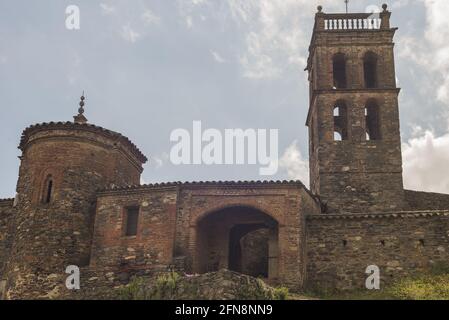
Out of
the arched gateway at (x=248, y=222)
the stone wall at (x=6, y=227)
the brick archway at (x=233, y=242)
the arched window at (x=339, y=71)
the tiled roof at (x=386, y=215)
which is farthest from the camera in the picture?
the arched window at (x=339, y=71)

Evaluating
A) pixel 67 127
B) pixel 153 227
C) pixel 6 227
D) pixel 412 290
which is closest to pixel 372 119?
pixel 412 290

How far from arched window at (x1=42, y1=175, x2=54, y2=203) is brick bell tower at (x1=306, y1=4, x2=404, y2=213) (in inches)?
482

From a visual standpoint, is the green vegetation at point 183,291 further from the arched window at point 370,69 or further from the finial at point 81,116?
the arched window at point 370,69

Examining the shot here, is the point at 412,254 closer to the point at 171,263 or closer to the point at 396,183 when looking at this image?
the point at 396,183

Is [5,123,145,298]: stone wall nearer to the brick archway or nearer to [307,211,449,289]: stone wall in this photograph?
the brick archway

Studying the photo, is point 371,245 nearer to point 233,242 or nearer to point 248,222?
point 248,222

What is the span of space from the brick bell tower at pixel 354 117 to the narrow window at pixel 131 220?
9228mm

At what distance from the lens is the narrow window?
22328 mm

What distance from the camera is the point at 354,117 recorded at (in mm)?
28531

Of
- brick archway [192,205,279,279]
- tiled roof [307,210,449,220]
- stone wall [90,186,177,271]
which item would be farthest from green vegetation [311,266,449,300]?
stone wall [90,186,177,271]

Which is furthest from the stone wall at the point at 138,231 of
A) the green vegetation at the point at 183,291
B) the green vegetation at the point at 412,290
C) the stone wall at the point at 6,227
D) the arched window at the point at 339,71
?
the arched window at the point at 339,71

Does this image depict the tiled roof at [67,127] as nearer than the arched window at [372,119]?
Yes

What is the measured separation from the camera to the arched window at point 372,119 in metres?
28.9

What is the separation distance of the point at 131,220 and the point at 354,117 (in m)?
12.5
